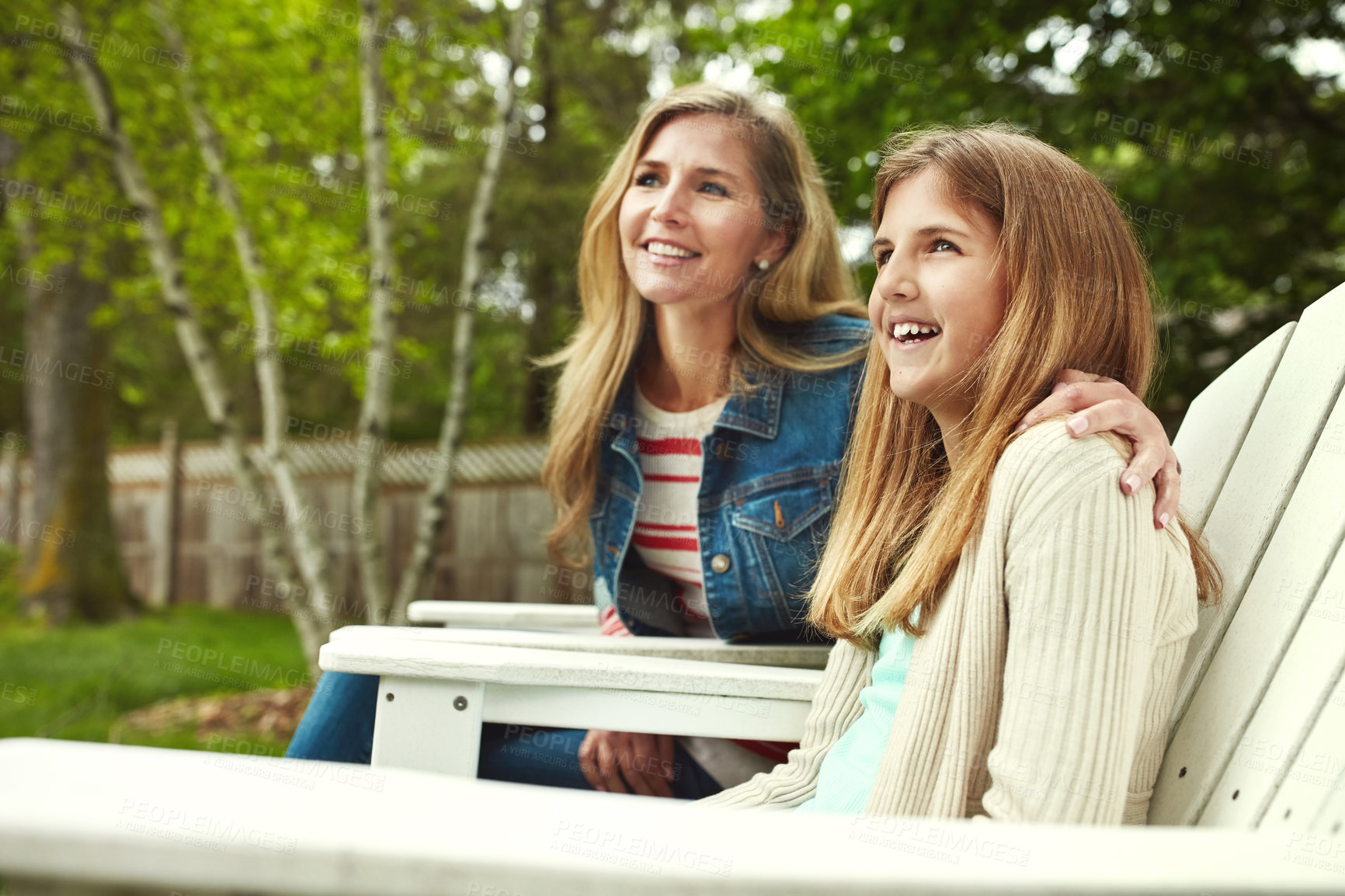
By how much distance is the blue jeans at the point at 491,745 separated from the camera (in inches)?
69.1

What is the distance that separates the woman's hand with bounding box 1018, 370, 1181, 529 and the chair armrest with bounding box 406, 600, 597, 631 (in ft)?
4.88

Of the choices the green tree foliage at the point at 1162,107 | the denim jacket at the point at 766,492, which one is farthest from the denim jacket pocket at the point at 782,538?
the green tree foliage at the point at 1162,107

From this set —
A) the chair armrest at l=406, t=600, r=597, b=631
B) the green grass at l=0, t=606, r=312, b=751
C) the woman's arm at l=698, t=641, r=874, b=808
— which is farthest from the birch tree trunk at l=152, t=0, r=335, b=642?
the woman's arm at l=698, t=641, r=874, b=808

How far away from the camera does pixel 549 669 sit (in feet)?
5.19

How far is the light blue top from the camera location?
4.71ft

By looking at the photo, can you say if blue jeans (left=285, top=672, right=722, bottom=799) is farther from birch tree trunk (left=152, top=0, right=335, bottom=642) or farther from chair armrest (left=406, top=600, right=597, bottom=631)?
birch tree trunk (left=152, top=0, right=335, bottom=642)

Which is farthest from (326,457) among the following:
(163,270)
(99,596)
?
(163,270)

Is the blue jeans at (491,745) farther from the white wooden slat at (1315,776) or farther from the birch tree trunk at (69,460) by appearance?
the birch tree trunk at (69,460)

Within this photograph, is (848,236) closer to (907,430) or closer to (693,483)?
(693,483)

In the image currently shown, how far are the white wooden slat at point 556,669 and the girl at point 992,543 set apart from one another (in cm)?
10

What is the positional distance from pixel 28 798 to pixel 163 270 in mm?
4731

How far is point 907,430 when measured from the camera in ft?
5.23

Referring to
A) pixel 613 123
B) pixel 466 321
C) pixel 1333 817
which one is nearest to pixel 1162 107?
pixel 466 321

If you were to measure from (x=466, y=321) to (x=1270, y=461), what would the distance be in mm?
4000
